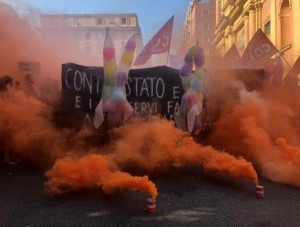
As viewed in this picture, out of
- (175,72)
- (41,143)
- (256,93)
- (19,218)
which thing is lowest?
(19,218)

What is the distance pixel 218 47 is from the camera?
36188 mm

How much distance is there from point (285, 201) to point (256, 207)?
2.08ft

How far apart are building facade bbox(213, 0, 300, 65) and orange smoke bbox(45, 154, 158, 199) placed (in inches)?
503

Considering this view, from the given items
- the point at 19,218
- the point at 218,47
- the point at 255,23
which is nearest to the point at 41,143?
the point at 19,218

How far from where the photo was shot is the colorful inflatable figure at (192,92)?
21.9 ft

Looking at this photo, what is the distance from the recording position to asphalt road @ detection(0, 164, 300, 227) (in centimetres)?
394

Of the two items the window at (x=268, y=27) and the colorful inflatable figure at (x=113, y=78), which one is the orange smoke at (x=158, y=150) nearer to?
the colorful inflatable figure at (x=113, y=78)

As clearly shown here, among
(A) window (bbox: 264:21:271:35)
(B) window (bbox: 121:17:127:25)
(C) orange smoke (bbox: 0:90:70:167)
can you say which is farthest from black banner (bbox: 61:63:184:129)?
(B) window (bbox: 121:17:127:25)

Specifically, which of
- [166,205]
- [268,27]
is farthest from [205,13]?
[166,205]

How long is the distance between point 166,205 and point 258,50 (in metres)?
7.17

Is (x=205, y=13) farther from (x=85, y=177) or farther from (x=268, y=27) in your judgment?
(x=85, y=177)

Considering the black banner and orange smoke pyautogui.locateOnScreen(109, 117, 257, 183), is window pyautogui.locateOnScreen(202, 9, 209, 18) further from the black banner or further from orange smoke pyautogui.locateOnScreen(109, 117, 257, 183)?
orange smoke pyautogui.locateOnScreen(109, 117, 257, 183)

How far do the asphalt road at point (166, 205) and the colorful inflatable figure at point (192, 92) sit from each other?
144 centimetres

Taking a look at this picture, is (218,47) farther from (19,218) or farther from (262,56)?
(19,218)
